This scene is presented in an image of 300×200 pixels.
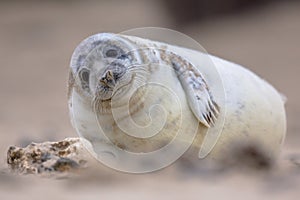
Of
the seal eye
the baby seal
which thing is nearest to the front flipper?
the baby seal

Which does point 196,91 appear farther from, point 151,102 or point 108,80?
point 108,80

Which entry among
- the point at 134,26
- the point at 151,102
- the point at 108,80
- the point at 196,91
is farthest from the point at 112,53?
the point at 134,26

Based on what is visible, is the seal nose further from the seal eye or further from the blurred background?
the blurred background

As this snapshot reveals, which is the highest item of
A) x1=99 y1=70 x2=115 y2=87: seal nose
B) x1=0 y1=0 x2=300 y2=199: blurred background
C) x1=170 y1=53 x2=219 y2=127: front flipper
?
x1=0 y1=0 x2=300 y2=199: blurred background

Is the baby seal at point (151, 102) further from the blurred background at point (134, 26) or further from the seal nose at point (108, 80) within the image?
the blurred background at point (134, 26)

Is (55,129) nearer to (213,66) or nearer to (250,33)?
(213,66)

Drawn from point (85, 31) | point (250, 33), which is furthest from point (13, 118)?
point (250, 33)

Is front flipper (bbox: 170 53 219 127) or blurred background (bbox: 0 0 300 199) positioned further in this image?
blurred background (bbox: 0 0 300 199)

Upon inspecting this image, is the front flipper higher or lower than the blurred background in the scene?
lower
